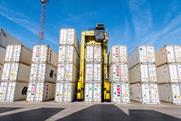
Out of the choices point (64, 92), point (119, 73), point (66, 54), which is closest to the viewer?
point (64, 92)

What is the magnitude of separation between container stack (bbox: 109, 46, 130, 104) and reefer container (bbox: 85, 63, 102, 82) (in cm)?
201

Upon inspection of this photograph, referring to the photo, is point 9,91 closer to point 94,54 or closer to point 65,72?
point 65,72

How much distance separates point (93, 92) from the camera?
2019cm

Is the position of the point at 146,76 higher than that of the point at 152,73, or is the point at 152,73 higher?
the point at 152,73

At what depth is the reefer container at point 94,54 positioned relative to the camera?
70.7 ft

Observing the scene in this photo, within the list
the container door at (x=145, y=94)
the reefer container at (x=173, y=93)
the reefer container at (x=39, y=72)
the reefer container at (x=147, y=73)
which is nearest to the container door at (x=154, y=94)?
the container door at (x=145, y=94)

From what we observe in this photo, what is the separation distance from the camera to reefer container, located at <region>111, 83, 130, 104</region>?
1953 centimetres

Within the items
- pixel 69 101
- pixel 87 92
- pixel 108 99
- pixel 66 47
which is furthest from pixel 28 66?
pixel 108 99

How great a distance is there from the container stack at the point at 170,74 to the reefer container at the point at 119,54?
6348 mm

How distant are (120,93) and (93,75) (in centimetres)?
479

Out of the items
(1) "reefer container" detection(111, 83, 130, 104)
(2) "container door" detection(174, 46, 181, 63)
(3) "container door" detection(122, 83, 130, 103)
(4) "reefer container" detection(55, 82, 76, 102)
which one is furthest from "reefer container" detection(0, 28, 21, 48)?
(2) "container door" detection(174, 46, 181, 63)

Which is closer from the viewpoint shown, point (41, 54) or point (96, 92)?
point (96, 92)

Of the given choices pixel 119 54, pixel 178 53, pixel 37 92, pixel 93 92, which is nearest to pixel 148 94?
pixel 119 54

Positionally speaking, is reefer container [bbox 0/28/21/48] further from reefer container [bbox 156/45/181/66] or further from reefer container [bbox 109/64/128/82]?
reefer container [bbox 156/45/181/66]
